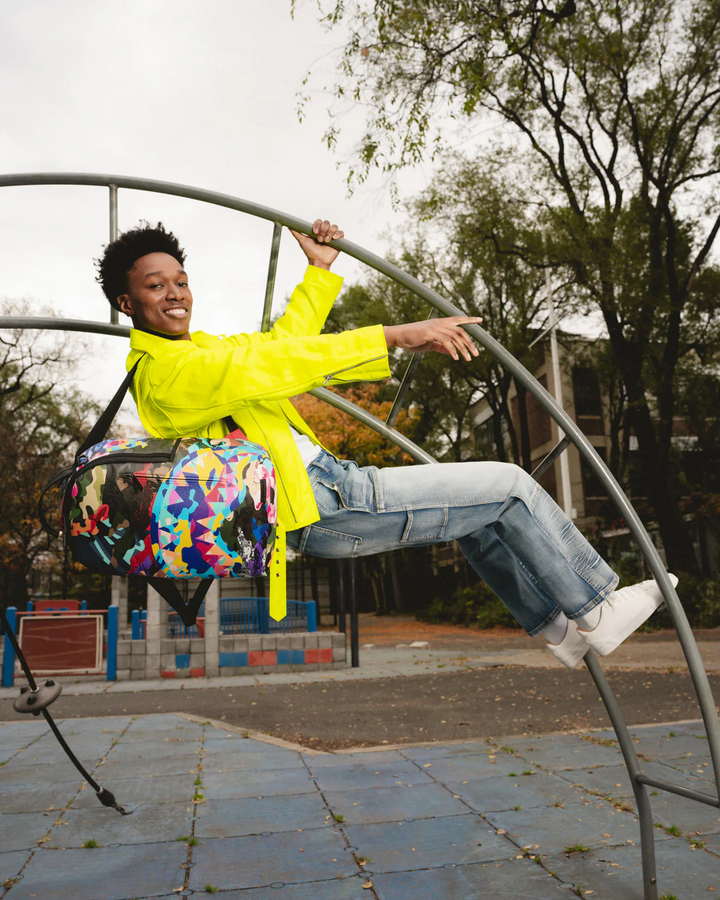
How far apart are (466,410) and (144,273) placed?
2438cm

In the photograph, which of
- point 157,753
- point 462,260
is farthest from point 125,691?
point 462,260

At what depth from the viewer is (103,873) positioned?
360 cm

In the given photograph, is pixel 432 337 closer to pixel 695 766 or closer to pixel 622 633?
pixel 622 633

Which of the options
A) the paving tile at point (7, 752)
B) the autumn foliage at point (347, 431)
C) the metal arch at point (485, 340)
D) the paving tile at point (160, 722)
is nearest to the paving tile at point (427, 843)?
the metal arch at point (485, 340)

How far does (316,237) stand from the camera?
2.47m

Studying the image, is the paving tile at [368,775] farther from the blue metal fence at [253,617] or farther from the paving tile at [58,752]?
Result: the blue metal fence at [253,617]

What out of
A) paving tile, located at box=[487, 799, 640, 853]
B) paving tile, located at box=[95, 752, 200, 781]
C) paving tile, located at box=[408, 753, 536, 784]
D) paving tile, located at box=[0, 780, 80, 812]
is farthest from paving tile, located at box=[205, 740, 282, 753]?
paving tile, located at box=[487, 799, 640, 853]

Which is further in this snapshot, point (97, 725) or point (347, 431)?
point (347, 431)

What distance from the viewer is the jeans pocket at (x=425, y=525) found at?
221 cm

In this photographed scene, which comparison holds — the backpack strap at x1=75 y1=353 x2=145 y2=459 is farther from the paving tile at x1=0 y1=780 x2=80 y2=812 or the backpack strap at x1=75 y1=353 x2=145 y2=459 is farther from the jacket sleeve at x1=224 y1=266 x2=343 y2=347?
the paving tile at x1=0 y1=780 x2=80 y2=812

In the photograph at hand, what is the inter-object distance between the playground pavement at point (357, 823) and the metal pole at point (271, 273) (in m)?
2.39

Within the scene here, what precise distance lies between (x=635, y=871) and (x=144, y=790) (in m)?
3.22

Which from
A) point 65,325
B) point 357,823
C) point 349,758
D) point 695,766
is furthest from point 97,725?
point 65,325

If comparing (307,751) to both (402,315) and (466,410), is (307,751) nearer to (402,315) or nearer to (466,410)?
(402,315)
